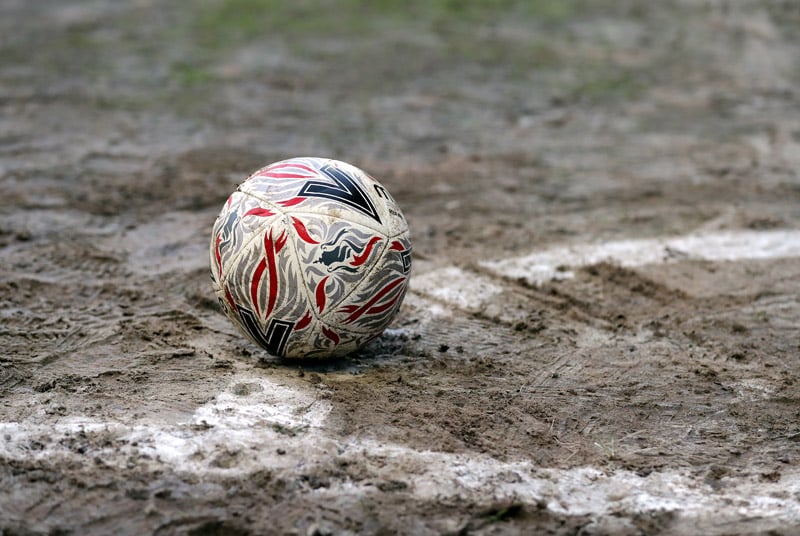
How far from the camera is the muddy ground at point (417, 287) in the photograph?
4.47 meters

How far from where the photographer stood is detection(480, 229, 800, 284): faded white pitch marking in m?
7.39

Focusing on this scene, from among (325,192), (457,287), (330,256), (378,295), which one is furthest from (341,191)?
(457,287)

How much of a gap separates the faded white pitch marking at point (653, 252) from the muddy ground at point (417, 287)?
0.43ft

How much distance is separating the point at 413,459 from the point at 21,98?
8.49m

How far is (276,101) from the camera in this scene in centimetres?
1159

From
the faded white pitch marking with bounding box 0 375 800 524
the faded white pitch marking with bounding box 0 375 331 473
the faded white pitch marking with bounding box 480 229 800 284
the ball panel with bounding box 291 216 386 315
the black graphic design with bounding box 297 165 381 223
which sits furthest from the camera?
the faded white pitch marking with bounding box 480 229 800 284

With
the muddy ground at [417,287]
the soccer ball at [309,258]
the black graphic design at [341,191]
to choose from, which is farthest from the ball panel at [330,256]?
the muddy ground at [417,287]

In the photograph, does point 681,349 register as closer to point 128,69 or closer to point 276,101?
point 276,101

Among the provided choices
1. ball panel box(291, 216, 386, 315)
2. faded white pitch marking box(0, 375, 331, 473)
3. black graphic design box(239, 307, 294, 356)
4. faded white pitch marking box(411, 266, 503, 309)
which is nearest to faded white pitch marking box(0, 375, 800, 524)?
faded white pitch marking box(0, 375, 331, 473)

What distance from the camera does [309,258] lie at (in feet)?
17.2

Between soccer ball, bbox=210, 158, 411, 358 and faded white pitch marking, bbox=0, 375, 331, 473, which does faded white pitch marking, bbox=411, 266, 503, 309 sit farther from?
faded white pitch marking, bbox=0, 375, 331, 473

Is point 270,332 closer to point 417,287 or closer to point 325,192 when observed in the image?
point 325,192

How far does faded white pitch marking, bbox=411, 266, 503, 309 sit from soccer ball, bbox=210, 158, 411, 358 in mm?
1312

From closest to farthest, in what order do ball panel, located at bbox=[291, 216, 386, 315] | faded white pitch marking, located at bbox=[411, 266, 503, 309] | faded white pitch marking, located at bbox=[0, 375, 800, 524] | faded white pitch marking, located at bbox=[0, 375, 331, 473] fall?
faded white pitch marking, located at bbox=[0, 375, 800, 524]
faded white pitch marking, located at bbox=[0, 375, 331, 473]
ball panel, located at bbox=[291, 216, 386, 315]
faded white pitch marking, located at bbox=[411, 266, 503, 309]
